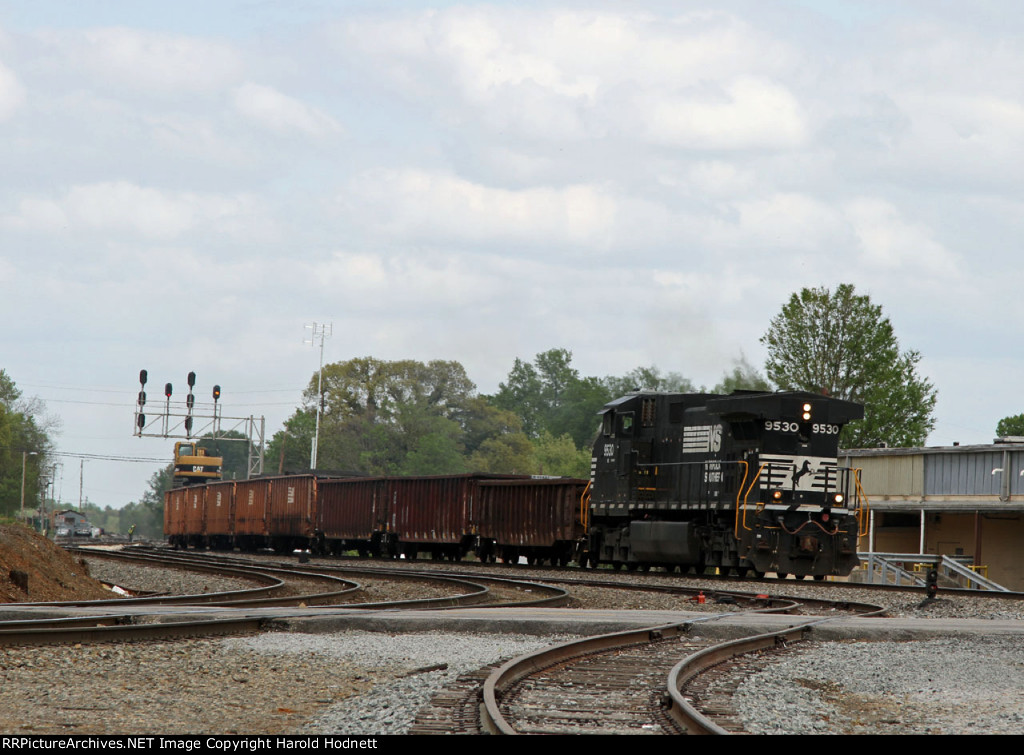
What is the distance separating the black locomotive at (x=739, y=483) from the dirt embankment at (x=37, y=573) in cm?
1051

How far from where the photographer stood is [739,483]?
2198 centimetres

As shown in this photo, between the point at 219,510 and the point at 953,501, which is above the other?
the point at 953,501

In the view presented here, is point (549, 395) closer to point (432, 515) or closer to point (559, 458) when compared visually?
point (559, 458)

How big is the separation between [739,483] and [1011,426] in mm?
81467

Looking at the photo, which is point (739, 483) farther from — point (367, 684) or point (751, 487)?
point (367, 684)

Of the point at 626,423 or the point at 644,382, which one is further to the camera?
the point at 644,382

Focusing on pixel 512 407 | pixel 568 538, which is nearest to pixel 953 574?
pixel 568 538

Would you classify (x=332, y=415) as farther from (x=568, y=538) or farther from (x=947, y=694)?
(x=947, y=694)

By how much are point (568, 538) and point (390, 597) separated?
376 inches

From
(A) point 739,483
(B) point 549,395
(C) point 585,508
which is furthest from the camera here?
(B) point 549,395

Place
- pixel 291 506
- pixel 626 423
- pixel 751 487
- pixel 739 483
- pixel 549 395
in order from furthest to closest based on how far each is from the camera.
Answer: pixel 549 395
pixel 291 506
pixel 626 423
pixel 739 483
pixel 751 487

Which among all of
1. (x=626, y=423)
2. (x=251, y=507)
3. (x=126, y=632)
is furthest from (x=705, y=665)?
(x=251, y=507)

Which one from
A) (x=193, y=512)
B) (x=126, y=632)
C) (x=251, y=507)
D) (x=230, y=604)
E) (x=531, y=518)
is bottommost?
(x=193, y=512)
